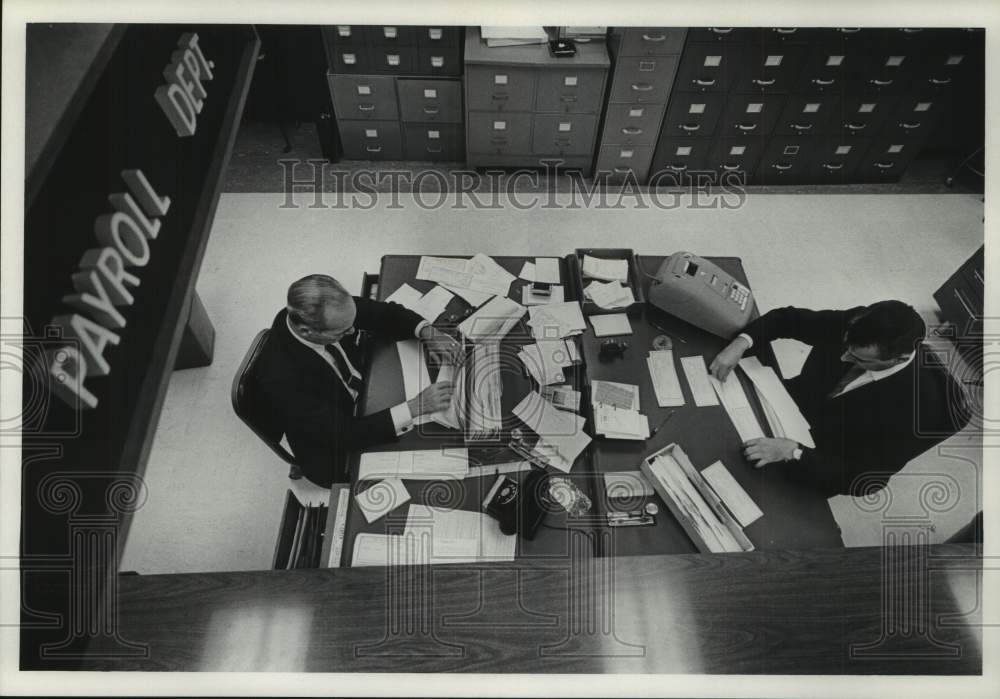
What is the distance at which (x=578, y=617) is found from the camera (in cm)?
118

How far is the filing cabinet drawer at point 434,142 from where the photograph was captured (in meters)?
4.21

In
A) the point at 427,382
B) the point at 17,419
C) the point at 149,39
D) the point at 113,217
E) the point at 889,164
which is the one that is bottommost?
the point at 17,419

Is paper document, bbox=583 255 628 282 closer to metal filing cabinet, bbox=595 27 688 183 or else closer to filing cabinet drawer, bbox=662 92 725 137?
metal filing cabinet, bbox=595 27 688 183

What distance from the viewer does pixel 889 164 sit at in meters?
4.29

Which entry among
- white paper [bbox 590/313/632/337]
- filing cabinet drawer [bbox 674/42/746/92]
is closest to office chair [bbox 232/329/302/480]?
white paper [bbox 590/313/632/337]

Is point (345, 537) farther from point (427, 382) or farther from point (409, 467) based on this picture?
point (427, 382)

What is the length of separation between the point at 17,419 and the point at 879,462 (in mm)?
2432

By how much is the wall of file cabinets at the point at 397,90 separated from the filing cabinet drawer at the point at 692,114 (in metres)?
1.52

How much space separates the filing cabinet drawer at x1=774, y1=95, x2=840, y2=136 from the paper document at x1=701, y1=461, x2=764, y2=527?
10.1ft

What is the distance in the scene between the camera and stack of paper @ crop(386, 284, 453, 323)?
99.8 inches

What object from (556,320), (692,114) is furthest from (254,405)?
(692,114)

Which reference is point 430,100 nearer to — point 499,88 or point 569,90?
point 499,88

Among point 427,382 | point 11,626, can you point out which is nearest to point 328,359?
point 427,382

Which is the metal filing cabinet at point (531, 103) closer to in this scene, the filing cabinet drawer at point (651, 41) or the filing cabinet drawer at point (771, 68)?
the filing cabinet drawer at point (651, 41)
